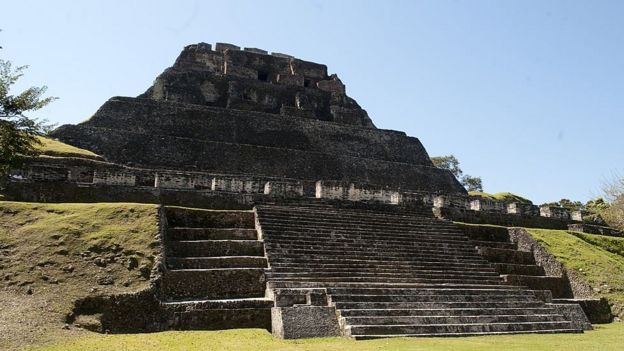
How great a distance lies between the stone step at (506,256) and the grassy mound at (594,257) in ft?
2.71

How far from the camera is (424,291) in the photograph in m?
11.0

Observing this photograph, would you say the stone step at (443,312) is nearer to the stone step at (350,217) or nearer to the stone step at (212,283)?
the stone step at (212,283)

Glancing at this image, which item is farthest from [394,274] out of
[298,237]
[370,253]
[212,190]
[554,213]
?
[554,213]

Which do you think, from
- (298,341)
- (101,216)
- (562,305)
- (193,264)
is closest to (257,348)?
(298,341)

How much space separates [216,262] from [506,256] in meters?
8.66

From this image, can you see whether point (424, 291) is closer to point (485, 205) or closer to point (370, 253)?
point (370, 253)

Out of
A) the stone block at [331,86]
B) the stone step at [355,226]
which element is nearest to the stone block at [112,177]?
the stone step at [355,226]

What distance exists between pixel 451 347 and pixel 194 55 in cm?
2936

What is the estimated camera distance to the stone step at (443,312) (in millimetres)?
9795

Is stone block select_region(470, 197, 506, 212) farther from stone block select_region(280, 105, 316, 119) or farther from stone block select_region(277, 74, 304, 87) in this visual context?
stone block select_region(277, 74, 304, 87)

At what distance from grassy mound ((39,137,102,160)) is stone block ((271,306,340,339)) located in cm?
1203

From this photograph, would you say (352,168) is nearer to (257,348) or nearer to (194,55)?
(194,55)

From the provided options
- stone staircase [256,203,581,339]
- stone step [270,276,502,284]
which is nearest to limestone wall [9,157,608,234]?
stone staircase [256,203,581,339]

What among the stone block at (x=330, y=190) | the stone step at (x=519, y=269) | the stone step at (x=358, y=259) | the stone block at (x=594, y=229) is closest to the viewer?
the stone step at (x=358, y=259)
